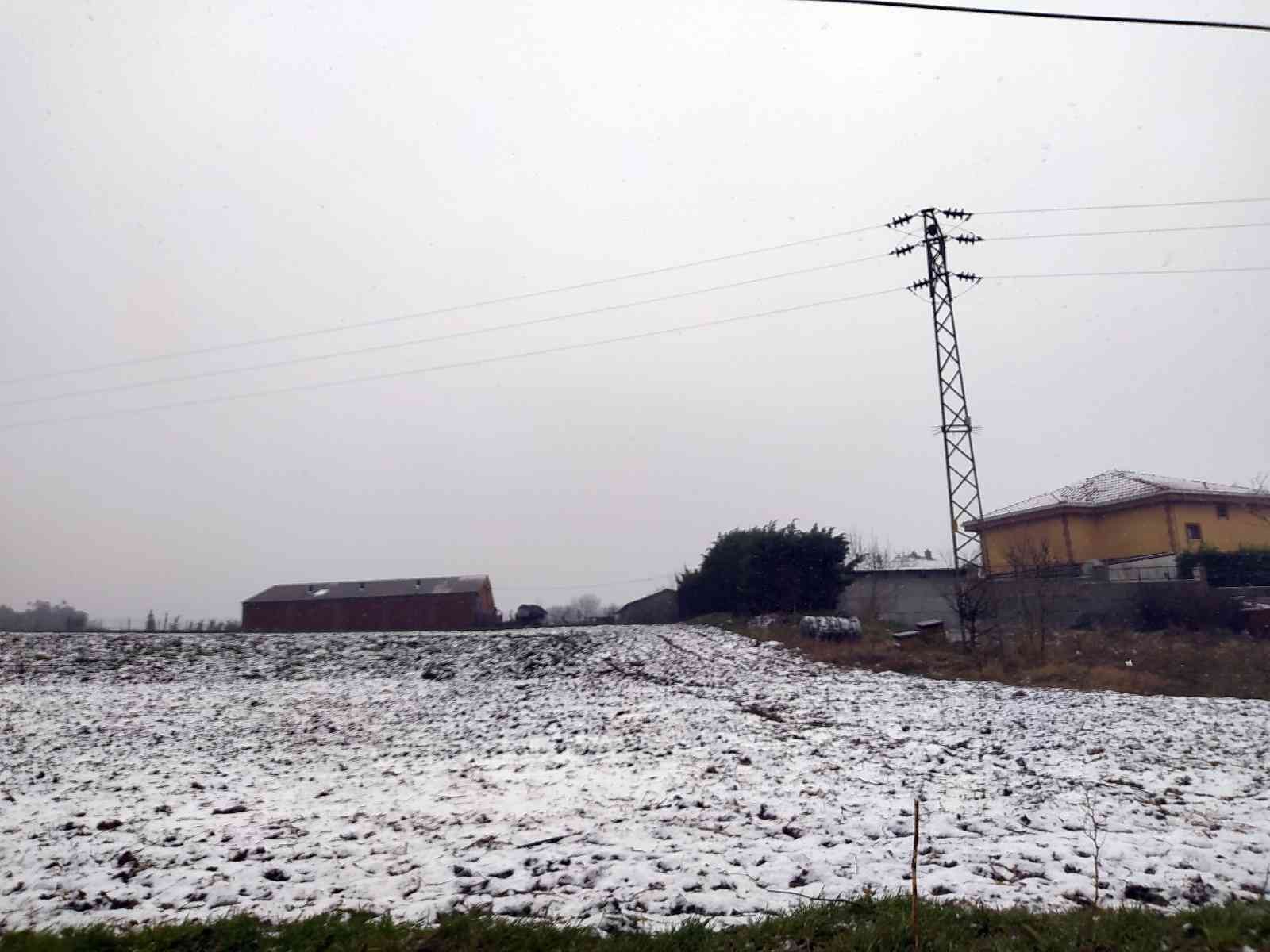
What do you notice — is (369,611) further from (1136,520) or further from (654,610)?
(1136,520)

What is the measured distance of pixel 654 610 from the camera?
42.9 metres

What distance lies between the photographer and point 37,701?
18.6 metres

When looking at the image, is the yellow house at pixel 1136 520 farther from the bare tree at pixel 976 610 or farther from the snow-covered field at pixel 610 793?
the snow-covered field at pixel 610 793

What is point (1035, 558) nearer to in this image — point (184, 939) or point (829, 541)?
point (829, 541)

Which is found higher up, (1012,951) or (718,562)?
(718,562)

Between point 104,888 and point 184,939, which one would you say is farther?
point 104,888

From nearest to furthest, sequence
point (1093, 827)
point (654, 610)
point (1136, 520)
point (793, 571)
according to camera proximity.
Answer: point (1093, 827) < point (793, 571) < point (1136, 520) < point (654, 610)

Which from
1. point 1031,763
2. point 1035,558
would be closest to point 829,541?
point 1035,558

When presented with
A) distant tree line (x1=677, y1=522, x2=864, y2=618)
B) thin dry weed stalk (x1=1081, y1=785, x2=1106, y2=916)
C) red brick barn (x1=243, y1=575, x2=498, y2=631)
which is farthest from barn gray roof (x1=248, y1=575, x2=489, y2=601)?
thin dry weed stalk (x1=1081, y1=785, x2=1106, y2=916)

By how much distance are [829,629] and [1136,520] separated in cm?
2164

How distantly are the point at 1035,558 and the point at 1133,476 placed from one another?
68.9ft

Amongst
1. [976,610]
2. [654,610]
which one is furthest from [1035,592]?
[654,610]

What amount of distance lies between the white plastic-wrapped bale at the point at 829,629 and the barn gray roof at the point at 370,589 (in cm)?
2364

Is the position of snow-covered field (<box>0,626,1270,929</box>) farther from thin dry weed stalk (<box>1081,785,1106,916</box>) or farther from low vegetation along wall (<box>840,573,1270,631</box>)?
low vegetation along wall (<box>840,573,1270,631</box>)
